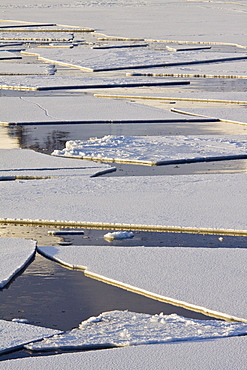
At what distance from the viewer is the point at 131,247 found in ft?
19.0

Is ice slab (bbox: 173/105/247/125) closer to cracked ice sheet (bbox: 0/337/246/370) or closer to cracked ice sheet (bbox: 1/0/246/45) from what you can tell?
cracked ice sheet (bbox: 0/337/246/370)

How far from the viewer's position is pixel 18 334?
14.0ft

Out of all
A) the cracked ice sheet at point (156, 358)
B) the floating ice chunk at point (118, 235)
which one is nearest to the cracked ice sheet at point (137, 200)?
the floating ice chunk at point (118, 235)

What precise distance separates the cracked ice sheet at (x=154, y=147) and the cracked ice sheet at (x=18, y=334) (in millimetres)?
4624

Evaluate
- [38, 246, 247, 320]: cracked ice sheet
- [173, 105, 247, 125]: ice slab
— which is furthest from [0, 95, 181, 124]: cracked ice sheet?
[38, 246, 247, 320]: cracked ice sheet

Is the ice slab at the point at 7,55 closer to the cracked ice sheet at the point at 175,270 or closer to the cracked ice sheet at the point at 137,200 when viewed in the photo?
the cracked ice sheet at the point at 137,200

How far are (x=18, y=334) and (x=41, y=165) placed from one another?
4338mm

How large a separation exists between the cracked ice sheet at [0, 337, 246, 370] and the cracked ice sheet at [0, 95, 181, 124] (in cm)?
763

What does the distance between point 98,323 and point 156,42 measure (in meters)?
21.0

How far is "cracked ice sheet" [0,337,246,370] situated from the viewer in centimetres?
388

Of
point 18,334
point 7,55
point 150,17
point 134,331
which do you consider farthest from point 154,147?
point 150,17

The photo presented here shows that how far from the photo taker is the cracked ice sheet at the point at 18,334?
4134 mm

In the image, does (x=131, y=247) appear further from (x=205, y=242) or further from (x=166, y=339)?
(x=166, y=339)

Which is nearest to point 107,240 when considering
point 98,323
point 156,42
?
point 98,323
